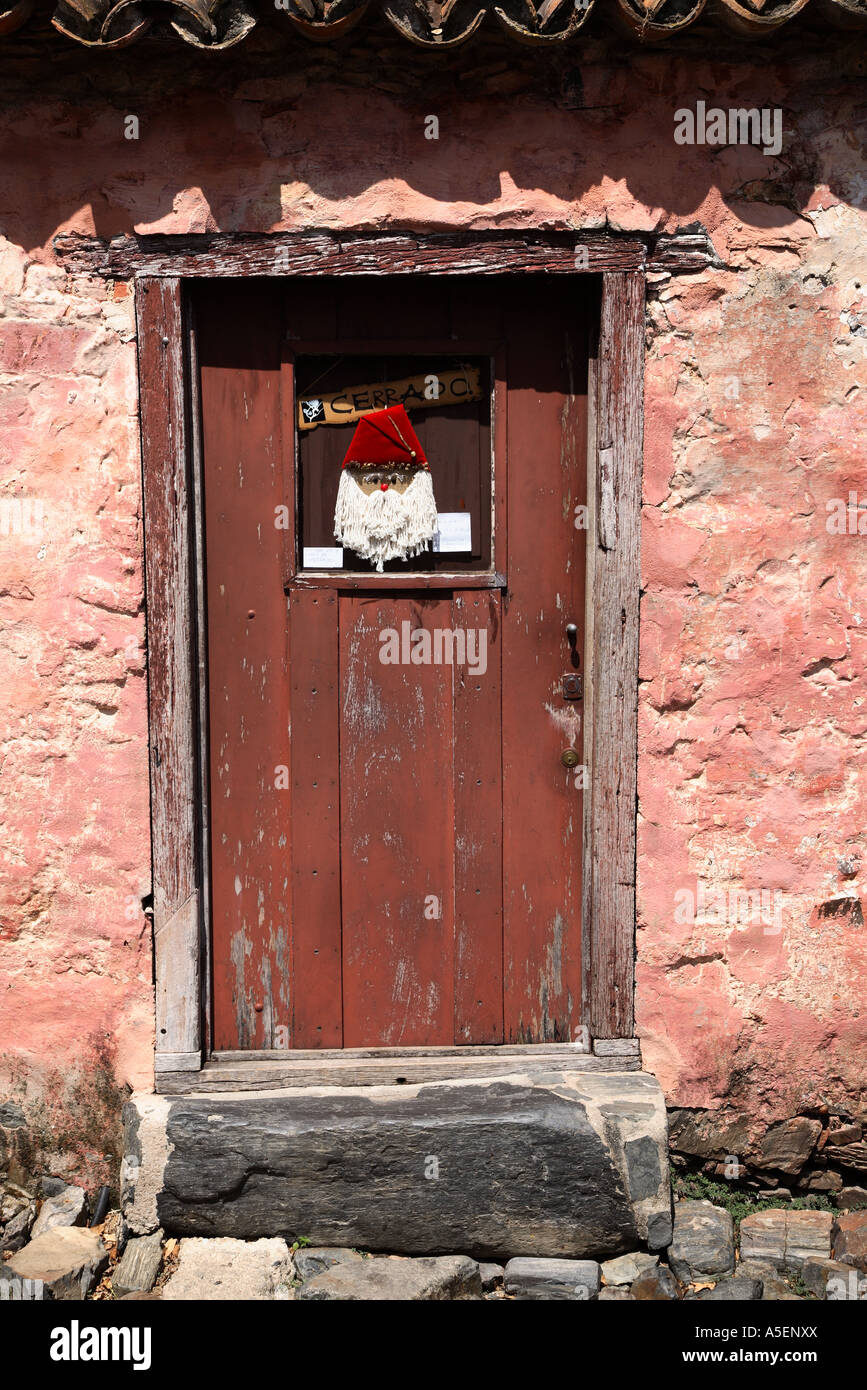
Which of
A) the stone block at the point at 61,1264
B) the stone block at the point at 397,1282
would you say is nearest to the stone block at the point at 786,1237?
the stone block at the point at 397,1282

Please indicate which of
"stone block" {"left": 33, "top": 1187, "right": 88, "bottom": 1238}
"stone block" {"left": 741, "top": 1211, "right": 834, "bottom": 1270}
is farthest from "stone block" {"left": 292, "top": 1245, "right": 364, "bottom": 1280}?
"stone block" {"left": 741, "top": 1211, "right": 834, "bottom": 1270}

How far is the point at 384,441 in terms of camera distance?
3033 mm

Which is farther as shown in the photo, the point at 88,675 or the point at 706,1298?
the point at 88,675

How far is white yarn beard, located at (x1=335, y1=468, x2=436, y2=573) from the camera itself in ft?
9.96

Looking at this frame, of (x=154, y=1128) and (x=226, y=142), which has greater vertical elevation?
(x=226, y=142)

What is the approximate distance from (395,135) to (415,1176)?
286cm

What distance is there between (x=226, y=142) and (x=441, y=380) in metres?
0.85

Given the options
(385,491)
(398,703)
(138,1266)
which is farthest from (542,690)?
(138,1266)

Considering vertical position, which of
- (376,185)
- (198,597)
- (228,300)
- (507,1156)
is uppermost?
(376,185)

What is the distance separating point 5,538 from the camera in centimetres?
295

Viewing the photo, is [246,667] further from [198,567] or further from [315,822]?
[315,822]

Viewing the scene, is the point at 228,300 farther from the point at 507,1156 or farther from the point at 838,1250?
the point at 838,1250

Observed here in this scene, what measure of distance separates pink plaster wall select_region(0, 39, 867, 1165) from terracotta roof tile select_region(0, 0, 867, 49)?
0.59 feet

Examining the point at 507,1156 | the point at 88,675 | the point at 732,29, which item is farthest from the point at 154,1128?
the point at 732,29
